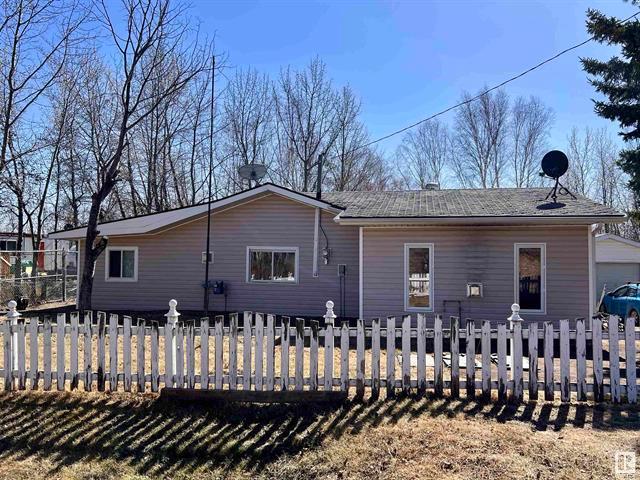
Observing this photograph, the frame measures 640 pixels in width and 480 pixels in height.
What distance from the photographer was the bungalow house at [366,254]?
10406 mm

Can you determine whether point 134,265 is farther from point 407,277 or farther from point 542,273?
point 542,273

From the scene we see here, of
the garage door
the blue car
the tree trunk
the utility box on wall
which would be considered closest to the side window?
the utility box on wall

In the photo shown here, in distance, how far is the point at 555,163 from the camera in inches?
451

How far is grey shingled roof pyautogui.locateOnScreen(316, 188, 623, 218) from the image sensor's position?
1030 cm

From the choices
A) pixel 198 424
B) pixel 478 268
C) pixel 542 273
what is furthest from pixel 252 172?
pixel 198 424

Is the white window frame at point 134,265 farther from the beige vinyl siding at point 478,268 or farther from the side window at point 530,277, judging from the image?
the side window at point 530,277

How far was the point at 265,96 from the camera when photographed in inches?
1193

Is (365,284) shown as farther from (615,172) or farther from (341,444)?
(615,172)

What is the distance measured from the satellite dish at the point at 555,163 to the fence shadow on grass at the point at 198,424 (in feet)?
25.5

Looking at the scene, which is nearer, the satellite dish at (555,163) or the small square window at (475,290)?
the small square window at (475,290)

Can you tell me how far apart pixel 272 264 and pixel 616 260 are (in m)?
15.8

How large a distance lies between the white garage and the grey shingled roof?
957 centimetres

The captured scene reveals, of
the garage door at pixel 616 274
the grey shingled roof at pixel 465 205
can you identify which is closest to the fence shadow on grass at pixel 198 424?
the grey shingled roof at pixel 465 205

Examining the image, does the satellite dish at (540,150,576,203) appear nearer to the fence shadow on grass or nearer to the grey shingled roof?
the grey shingled roof
